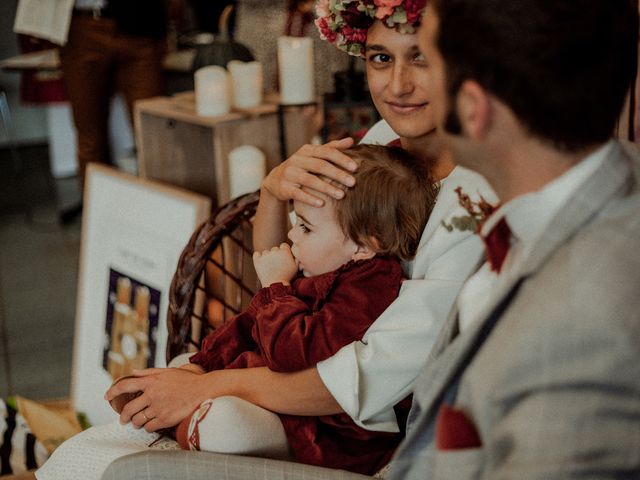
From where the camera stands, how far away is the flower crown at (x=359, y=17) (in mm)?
1593

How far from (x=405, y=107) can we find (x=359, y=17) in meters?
0.20

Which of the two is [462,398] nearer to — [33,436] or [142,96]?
[33,436]

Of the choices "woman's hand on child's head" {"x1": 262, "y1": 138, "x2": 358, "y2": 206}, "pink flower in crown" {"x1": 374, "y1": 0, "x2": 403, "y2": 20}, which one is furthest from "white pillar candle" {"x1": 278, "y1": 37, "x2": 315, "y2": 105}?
"pink flower in crown" {"x1": 374, "y1": 0, "x2": 403, "y2": 20}

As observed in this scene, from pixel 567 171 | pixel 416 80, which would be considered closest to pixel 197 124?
pixel 416 80

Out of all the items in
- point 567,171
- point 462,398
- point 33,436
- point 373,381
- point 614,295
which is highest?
point 567,171

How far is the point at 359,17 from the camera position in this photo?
5.65 ft

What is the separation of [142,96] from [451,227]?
9.68 feet

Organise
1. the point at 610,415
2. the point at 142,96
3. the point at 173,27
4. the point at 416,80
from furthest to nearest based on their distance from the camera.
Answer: the point at 173,27 → the point at 142,96 → the point at 416,80 → the point at 610,415

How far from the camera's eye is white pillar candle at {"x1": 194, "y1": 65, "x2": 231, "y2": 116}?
2711 millimetres

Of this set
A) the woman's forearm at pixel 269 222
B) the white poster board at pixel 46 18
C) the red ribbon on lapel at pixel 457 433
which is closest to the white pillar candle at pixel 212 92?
the woman's forearm at pixel 269 222

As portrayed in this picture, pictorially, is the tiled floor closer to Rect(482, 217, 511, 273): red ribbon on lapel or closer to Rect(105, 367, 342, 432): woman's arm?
Rect(105, 367, 342, 432): woman's arm

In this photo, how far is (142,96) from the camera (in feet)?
13.4

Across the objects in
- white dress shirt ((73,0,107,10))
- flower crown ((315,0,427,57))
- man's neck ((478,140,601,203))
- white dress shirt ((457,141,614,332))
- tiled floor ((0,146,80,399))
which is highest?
flower crown ((315,0,427,57))

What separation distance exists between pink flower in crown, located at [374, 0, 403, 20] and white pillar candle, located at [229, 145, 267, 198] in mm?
1077
